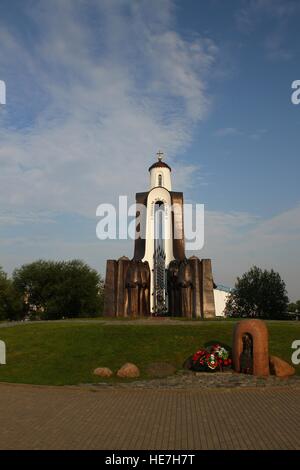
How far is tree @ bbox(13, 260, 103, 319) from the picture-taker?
56.2 metres

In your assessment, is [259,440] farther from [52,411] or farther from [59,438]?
[52,411]

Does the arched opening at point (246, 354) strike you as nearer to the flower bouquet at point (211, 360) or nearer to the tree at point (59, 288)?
the flower bouquet at point (211, 360)

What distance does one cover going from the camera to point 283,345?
20.1 m

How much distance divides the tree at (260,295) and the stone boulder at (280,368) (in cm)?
4750

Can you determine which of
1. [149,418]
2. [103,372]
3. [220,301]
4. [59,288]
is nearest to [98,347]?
[103,372]

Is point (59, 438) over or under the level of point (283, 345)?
under

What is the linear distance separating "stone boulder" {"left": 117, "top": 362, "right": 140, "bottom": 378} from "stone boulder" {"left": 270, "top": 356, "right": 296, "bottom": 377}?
5.15m

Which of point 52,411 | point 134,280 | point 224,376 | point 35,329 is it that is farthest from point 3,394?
point 134,280

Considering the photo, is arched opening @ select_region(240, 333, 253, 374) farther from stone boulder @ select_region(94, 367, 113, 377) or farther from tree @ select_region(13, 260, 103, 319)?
tree @ select_region(13, 260, 103, 319)

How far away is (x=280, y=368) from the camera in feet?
54.0

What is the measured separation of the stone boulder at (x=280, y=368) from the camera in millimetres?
16344

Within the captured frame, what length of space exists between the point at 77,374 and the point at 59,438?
7.81 meters

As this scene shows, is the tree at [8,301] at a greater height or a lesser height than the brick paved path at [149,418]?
Result: greater

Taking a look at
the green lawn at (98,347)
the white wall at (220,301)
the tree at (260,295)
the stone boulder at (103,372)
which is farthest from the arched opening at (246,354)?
the white wall at (220,301)
